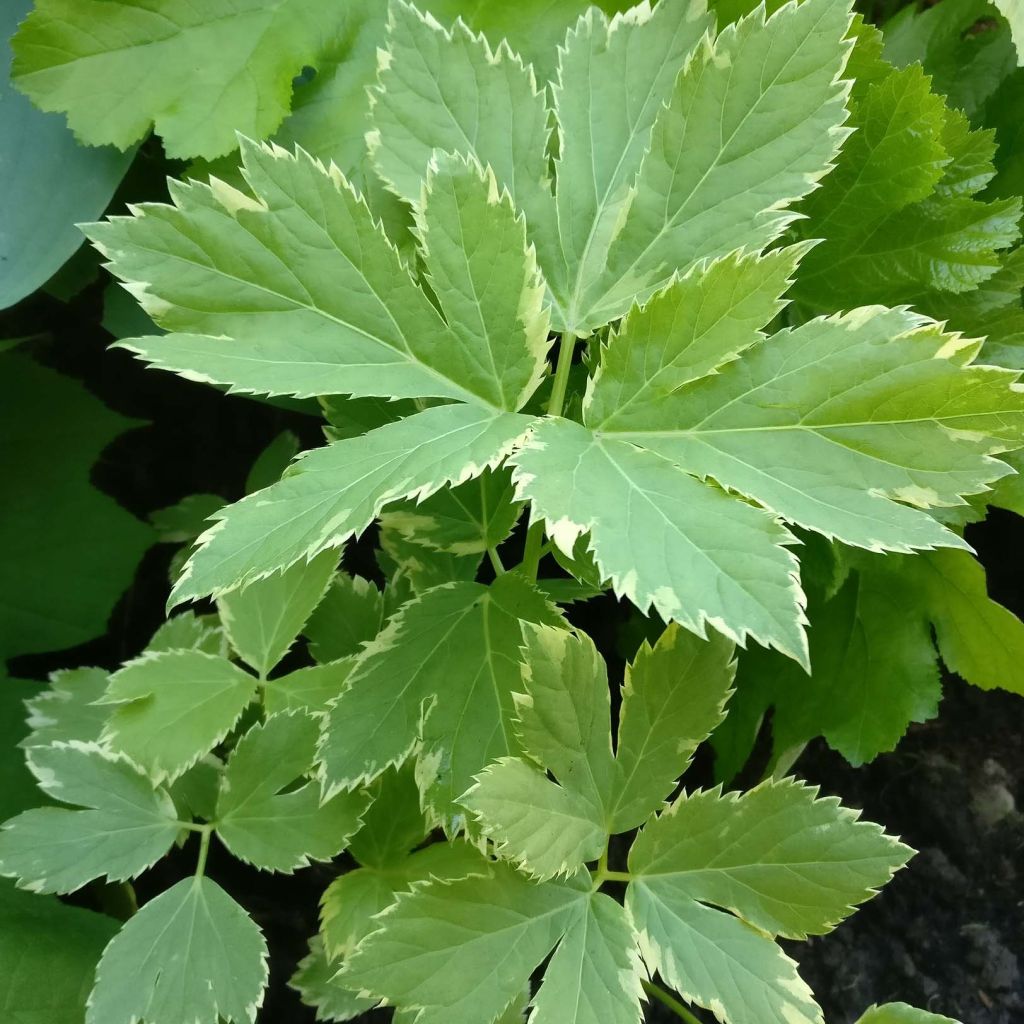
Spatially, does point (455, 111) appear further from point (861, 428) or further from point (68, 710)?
point (68, 710)

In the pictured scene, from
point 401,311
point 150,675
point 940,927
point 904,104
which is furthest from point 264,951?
point 904,104

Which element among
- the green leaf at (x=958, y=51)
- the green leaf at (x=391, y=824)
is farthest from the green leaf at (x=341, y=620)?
the green leaf at (x=958, y=51)

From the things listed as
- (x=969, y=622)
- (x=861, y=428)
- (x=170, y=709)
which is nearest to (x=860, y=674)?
(x=969, y=622)

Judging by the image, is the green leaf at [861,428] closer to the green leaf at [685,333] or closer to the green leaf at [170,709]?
the green leaf at [685,333]

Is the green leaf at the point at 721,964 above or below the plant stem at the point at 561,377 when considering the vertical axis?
below

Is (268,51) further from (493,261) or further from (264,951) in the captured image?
(264,951)
